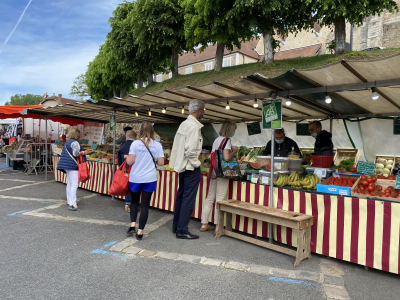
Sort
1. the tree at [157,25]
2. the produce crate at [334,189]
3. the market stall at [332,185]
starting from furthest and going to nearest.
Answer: the tree at [157,25] < the produce crate at [334,189] < the market stall at [332,185]

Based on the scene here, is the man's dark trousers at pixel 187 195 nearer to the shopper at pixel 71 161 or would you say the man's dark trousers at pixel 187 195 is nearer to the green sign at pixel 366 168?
the green sign at pixel 366 168

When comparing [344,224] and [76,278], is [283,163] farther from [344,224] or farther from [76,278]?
[76,278]

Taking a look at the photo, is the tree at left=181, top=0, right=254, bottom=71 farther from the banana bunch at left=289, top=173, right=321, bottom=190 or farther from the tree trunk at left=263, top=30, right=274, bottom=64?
the banana bunch at left=289, top=173, right=321, bottom=190

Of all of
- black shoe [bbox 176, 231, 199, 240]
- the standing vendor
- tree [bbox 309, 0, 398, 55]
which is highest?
tree [bbox 309, 0, 398, 55]

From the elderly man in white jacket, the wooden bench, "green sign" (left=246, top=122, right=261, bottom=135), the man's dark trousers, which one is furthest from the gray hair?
"green sign" (left=246, top=122, right=261, bottom=135)

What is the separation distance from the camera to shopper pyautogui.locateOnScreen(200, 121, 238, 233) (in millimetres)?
4422

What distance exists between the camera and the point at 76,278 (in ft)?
10.1

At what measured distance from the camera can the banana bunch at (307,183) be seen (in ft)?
13.6

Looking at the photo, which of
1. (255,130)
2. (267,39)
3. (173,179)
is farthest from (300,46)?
(173,179)

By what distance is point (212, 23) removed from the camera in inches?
665

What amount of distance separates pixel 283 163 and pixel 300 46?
122 ft

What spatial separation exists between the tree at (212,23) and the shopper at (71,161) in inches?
467

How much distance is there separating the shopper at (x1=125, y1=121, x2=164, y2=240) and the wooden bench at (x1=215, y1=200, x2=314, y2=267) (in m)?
1.18

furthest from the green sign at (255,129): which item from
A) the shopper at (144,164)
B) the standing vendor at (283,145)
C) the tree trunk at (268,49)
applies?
the tree trunk at (268,49)
